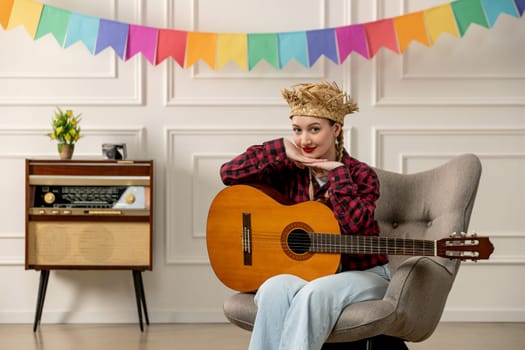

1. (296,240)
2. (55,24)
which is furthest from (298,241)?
(55,24)

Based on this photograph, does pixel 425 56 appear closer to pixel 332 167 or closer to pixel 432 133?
pixel 432 133

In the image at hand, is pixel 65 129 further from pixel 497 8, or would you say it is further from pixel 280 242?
pixel 497 8

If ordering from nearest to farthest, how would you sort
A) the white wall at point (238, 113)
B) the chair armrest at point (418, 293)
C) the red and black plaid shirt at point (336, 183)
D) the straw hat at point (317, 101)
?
the chair armrest at point (418, 293) → the red and black plaid shirt at point (336, 183) → the straw hat at point (317, 101) → the white wall at point (238, 113)

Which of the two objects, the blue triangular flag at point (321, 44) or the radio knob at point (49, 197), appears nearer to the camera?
the radio knob at point (49, 197)

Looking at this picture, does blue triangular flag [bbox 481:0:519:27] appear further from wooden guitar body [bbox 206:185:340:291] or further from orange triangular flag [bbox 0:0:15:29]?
orange triangular flag [bbox 0:0:15:29]

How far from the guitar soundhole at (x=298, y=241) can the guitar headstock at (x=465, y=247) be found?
404 mm

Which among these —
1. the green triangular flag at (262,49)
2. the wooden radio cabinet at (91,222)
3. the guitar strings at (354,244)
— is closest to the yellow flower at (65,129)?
the wooden radio cabinet at (91,222)

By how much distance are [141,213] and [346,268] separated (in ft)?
5.34

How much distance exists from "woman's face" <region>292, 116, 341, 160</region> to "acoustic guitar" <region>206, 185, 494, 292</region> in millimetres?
195

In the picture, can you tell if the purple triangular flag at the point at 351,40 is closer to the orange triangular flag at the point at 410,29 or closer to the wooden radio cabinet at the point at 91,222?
the orange triangular flag at the point at 410,29

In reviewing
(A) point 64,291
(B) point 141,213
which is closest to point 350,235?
(B) point 141,213

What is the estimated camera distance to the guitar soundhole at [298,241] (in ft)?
8.28

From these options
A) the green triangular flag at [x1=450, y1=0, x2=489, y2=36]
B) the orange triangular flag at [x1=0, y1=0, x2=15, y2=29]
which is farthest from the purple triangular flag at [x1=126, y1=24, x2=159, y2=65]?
the green triangular flag at [x1=450, y1=0, x2=489, y2=36]

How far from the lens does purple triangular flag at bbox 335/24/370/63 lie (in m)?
4.18
